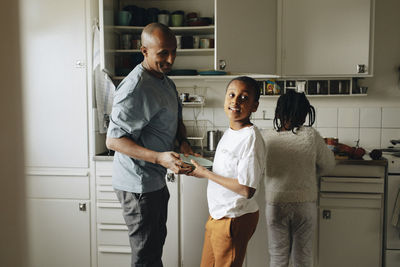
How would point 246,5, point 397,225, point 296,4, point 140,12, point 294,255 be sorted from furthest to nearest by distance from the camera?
point 140,12 < point 296,4 < point 246,5 < point 397,225 < point 294,255

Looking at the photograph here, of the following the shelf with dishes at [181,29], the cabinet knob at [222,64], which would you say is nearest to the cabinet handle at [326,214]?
the cabinet knob at [222,64]

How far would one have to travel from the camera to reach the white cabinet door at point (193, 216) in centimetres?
216

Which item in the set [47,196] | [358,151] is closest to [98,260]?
[47,196]

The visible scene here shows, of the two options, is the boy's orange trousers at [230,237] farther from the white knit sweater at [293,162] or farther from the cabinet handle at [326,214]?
the cabinet handle at [326,214]

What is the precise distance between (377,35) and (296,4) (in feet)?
2.44

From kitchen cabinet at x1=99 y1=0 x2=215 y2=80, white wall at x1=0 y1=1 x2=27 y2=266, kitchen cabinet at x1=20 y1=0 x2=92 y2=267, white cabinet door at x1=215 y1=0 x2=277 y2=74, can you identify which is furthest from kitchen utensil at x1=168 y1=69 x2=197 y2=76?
white wall at x1=0 y1=1 x2=27 y2=266

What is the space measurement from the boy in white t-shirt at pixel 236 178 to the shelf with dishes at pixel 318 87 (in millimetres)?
1438

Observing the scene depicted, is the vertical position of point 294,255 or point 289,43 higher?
point 289,43

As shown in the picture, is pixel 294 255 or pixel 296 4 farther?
pixel 296 4

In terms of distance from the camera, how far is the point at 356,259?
2.16 m

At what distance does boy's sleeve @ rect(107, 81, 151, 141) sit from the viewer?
3.98 ft

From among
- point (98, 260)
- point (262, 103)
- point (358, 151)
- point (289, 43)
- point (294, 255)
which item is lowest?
point (98, 260)

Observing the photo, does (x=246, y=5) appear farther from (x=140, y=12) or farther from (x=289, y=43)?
(x=140, y=12)

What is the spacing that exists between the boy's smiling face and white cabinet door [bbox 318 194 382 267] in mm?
1210
